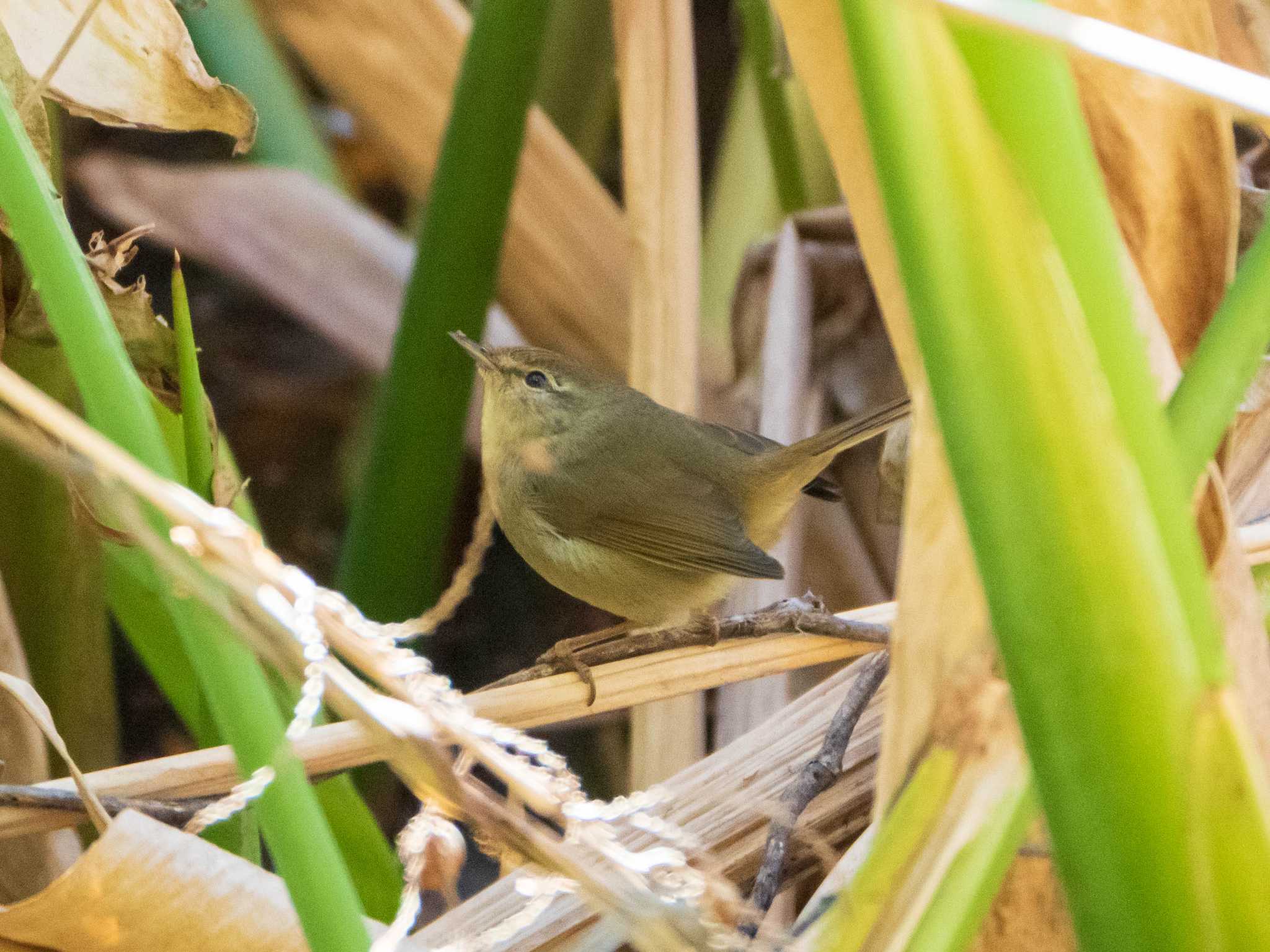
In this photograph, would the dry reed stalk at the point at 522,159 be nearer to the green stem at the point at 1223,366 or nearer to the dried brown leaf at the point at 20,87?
the dried brown leaf at the point at 20,87

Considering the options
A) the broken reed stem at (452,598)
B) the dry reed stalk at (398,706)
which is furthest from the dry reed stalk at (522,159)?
the dry reed stalk at (398,706)

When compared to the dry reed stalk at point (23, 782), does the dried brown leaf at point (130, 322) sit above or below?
above

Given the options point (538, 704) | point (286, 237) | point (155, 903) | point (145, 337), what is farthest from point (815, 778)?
point (286, 237)

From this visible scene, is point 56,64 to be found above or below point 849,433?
above

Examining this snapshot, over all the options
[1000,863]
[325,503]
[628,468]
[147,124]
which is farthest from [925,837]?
[325,503]

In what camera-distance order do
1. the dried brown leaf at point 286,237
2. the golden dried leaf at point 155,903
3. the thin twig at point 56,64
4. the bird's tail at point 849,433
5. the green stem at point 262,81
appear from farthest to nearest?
the dried brown leaf at point 286,237 → the green stem at point 262,81 → the bird's tail at point 849,433 → the thin twig at point 56,64 → the golden dried leaf at point 155,903

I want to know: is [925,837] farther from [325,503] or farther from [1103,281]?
[325,503]

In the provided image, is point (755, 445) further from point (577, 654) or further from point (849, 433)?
point (577, 654)

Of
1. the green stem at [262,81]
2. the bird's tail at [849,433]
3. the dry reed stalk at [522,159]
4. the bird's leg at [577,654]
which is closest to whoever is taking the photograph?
the bird's leg at [577,654]
